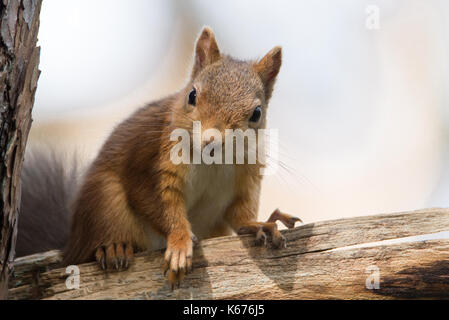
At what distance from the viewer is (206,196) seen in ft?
7.34

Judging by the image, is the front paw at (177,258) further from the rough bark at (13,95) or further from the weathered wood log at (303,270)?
the rough bark at (13,95)

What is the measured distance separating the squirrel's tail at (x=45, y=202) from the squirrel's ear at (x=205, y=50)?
93 centimetres

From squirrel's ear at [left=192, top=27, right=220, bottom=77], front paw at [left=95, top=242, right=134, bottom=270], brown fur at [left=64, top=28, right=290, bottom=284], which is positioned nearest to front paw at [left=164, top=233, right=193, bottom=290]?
brown fur at [left=64, top=28, right=290, bottom=284]

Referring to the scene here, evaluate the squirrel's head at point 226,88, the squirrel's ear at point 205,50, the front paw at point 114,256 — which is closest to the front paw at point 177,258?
the front paw at point 114,256

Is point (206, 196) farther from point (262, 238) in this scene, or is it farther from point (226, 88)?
point (226, 88)

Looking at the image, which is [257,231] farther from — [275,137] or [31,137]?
[31,137]

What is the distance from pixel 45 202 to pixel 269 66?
1309 mm

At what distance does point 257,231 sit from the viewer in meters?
2.08

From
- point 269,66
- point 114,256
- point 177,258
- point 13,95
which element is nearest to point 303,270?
point 177,258

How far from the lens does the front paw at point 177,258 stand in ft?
6.15

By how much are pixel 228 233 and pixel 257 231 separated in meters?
0.38

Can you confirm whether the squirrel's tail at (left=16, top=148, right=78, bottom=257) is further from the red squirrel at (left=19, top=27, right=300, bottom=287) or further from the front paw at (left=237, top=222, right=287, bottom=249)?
the front paw at (left=237, top=222, right=287, bottom=249)

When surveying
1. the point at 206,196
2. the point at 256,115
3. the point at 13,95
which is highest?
the point at 256,115

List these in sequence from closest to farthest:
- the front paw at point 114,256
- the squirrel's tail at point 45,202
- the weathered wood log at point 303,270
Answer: the weathered wood log at point 303,270
the front paw at point 114,256
the squirrel's tail at point 45,202
